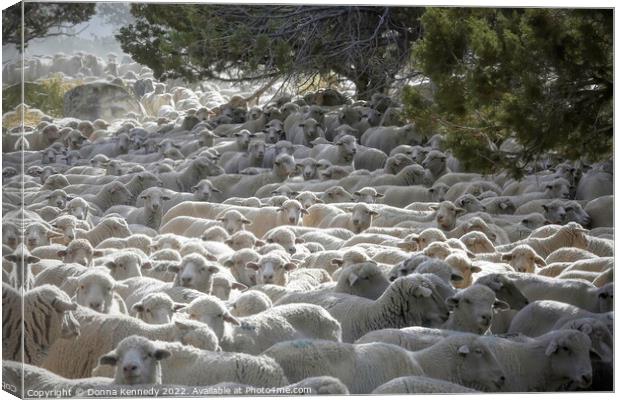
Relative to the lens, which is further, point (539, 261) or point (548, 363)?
point (539, 261)

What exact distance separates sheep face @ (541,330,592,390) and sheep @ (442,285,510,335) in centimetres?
53

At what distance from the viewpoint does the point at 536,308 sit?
10.9m

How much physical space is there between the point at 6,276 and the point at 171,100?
2.08 meters

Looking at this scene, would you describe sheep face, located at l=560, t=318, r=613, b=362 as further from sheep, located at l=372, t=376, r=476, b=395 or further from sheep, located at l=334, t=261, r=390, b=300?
sheep, located at l=334, t=261, r=390, b=300

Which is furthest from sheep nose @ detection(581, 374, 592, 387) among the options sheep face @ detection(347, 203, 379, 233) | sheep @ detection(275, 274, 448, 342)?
sheep face @ detection(347, 203, 379, 233)

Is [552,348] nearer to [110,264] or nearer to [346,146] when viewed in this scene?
[346,146]

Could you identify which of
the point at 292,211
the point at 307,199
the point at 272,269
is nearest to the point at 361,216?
the point at 307,199

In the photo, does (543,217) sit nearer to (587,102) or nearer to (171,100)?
(587,102)

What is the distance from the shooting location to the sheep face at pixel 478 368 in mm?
10078

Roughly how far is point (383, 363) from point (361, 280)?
3.77ft

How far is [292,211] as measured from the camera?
11266 mm

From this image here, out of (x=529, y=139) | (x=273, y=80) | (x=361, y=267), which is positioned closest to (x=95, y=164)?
(x=273, y=80)

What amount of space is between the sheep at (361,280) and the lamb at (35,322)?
6.89ft

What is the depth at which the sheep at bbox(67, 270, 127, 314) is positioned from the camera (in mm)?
10195
